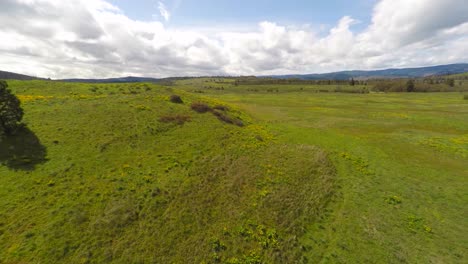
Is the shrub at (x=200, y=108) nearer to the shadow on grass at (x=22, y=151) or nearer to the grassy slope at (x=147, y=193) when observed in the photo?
the grassy slope at (x=147, y=193)

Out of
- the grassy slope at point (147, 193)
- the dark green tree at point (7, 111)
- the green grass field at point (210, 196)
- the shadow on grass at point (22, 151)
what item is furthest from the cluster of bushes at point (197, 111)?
the dark green tree at point (7, 111)

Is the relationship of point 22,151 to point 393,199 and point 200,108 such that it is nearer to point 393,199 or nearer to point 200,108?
point 200,108

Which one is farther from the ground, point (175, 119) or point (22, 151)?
point (175, 119)

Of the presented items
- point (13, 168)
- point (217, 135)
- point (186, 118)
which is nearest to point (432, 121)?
point (217, 135)

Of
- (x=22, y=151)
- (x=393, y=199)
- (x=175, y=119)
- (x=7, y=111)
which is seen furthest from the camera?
(x=175, y=119)

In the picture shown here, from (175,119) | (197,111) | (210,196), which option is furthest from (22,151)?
(197,111)

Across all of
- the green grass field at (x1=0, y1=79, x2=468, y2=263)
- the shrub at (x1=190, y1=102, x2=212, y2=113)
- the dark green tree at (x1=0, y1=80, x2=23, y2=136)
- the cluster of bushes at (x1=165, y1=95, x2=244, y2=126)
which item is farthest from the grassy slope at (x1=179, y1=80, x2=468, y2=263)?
the dark green tree at (x1=0, y1=80, x2=23, y2=136)
